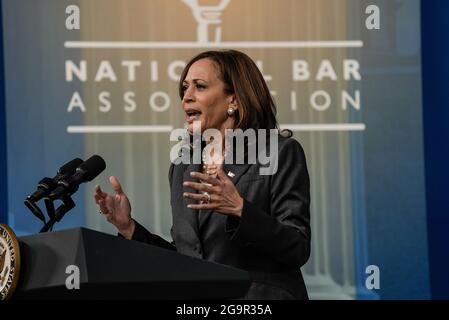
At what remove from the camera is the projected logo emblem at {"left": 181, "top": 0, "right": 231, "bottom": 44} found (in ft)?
14.0

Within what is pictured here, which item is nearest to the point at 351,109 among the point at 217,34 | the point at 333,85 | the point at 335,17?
the point at 333,85

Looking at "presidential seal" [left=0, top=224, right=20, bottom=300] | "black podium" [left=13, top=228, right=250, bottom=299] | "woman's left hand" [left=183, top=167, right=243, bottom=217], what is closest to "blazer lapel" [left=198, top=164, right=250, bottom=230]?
"woman's left hand" [left=183, top=167, right=243, bottom=217]

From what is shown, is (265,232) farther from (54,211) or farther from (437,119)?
(437,119)

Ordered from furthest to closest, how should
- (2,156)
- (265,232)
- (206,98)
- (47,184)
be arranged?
(2,156), (206,98), (265,232), (47,184)

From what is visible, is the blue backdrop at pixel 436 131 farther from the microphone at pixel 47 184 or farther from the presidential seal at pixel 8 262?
the presidential seal at pixel 8 262

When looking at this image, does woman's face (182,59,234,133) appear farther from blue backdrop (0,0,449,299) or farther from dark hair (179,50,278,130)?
blue backdrop (0,0,449,299)

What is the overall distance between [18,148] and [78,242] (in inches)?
103

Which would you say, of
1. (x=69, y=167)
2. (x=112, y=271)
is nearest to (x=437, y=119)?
(x=69, y=167)

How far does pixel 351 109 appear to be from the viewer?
13.9 feet

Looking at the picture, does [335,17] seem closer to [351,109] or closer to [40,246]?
[351,109]

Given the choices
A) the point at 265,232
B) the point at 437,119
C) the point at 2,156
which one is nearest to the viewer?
the point at 265,232

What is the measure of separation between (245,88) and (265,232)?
0.60 metres

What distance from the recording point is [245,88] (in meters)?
2.67

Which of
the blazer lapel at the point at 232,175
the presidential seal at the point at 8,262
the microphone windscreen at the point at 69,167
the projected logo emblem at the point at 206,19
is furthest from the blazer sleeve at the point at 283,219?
the projected logo emblem at the point at 206,19
